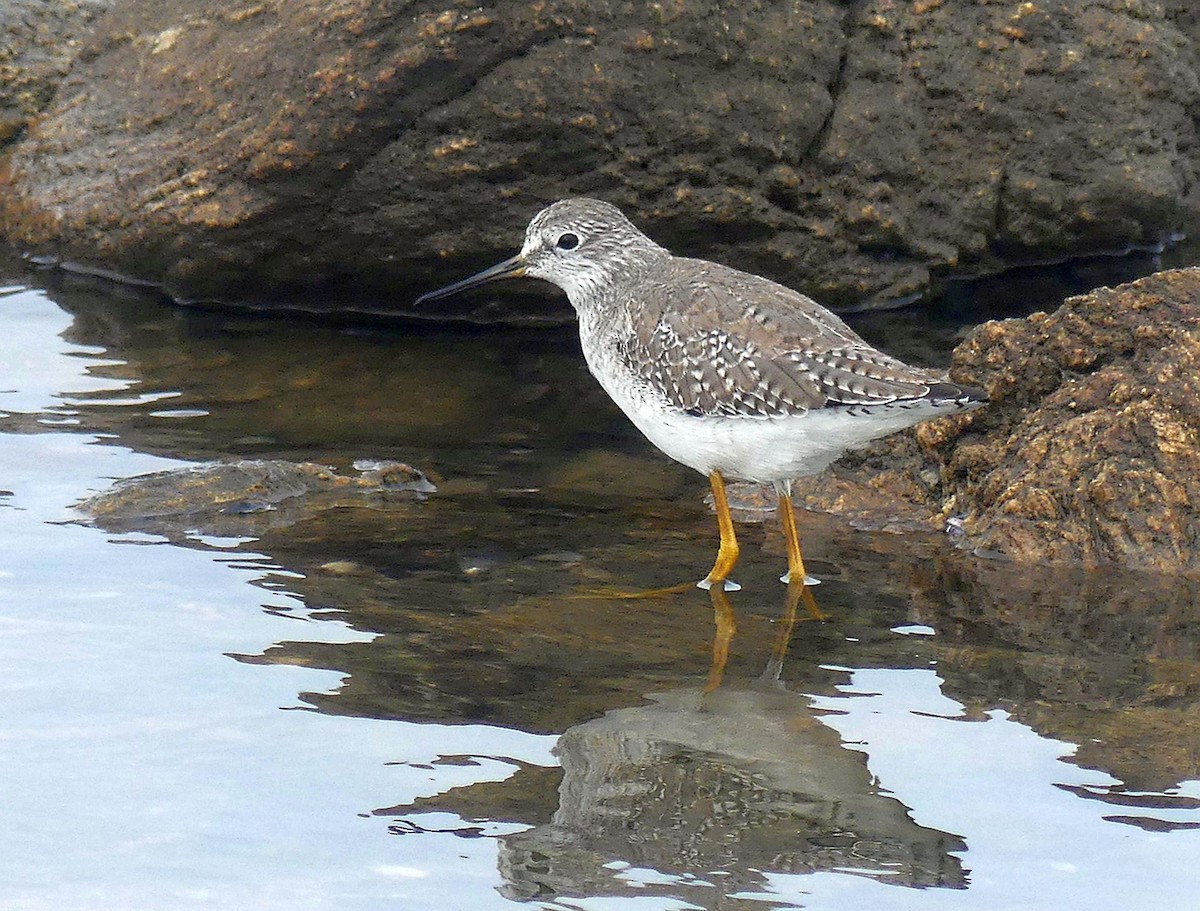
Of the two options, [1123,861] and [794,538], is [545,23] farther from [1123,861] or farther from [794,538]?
[1123,861]

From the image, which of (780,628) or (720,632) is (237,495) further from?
(780,628)

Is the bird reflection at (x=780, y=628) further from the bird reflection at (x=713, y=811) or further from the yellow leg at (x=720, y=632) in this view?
the bird reflection at (x=713, y=811)

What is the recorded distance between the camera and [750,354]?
6.66 meters

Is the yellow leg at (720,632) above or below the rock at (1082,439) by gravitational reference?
below

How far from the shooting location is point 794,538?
22.7 feet

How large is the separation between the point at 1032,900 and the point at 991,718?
1196 millimetres

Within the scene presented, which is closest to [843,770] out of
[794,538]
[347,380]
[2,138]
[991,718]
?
[991,718]

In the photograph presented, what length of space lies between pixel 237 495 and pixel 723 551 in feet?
7.50

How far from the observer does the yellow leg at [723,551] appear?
685 cm

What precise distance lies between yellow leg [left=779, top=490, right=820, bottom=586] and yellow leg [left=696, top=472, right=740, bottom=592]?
0.23 metres

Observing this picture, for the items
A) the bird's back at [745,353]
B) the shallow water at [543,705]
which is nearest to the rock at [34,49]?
the shallow water at [543,705]

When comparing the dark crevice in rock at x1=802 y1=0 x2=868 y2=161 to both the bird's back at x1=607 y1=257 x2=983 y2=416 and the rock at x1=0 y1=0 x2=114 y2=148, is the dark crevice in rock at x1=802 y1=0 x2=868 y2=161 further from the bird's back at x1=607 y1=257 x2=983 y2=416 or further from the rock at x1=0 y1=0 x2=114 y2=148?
the rock at x1=0 y1=0 x2=114 y2=148

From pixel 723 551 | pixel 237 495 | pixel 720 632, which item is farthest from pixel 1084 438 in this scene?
pixel 237 495

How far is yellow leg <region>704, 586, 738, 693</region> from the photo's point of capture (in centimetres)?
589
